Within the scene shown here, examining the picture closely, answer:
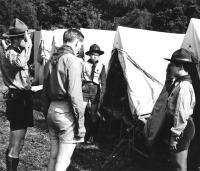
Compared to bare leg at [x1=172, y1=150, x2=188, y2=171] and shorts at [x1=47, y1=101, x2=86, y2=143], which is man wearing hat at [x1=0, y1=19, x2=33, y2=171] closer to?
shorts at [x1=47, y1=101, x2=86, y2=143]

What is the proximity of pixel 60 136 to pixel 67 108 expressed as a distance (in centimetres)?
34

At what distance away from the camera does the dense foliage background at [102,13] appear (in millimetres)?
37344

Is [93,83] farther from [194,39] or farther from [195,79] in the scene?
[195,79]

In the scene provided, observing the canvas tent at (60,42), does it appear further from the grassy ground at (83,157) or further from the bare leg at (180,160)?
the bare leg at (180,160)

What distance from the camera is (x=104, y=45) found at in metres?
14.2

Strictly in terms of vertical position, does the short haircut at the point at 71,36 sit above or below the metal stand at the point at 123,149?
above

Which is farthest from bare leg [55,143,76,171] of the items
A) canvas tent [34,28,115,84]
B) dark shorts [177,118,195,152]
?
canvas tent [34,28,115,84]

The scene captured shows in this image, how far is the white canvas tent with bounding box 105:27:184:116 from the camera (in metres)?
8.11

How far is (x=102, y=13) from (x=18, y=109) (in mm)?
44430

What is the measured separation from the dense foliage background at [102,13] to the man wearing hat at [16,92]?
31.9m

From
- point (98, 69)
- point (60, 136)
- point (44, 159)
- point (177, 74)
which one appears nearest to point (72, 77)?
point (60, 136)

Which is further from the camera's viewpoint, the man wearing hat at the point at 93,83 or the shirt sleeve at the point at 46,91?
the man wearing hat at the point at 93,83

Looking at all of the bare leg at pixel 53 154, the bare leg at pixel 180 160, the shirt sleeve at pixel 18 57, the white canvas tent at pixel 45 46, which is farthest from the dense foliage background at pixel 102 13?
the bare leg at pixel 53 154

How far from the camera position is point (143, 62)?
900 centimetres
